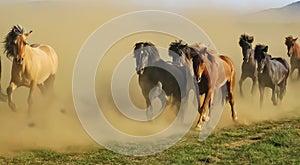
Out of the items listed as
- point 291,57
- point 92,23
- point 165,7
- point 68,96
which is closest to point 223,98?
point 68,96

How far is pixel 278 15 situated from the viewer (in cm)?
3566

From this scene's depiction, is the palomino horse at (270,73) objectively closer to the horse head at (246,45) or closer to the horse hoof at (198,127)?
the horse head at (246,45)

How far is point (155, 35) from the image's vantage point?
61.1 feet

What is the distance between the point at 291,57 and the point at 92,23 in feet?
35.8

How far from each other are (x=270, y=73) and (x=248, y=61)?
0.85m

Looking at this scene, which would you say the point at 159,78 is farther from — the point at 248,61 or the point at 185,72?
the point at 248,61

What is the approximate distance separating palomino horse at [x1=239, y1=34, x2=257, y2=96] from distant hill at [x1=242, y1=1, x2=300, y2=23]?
19096 mm

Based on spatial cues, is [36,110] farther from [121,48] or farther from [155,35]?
[155,35]

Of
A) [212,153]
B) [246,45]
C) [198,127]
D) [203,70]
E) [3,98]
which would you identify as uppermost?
[246,45]

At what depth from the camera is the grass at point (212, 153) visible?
275 inches

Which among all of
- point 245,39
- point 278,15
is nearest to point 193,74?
point 245,39

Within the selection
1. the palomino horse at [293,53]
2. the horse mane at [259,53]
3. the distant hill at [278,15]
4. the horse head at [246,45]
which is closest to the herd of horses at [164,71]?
the horse head at [246,45]

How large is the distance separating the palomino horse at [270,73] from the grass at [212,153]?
295 cm

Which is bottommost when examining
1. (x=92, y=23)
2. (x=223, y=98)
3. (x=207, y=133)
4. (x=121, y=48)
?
(x=207, y=133)
